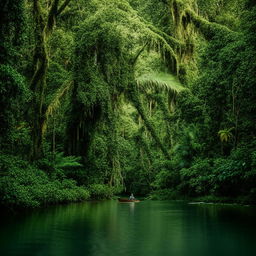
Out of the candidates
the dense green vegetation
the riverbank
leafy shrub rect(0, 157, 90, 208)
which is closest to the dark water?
leafy shrub rect(0, 157, 90, 208)

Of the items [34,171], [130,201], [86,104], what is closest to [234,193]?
[130,201]

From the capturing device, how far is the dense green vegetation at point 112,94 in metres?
13.9

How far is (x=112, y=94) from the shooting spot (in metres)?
21.8

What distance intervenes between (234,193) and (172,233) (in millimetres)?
12077

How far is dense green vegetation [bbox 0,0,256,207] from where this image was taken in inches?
547

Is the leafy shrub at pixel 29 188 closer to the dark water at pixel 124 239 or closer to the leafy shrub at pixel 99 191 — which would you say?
the dark water at pixel 124 239

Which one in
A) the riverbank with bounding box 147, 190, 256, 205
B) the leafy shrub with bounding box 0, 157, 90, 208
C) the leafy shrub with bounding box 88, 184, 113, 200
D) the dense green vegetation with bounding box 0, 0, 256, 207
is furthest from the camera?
the leafy shrub with bounding box 88, 184, 113, 200

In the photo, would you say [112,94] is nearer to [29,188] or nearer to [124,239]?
[29,188]

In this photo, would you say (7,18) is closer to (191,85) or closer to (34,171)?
(34,171)

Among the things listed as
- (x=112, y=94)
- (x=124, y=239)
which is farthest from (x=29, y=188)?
(x=112, y=94)

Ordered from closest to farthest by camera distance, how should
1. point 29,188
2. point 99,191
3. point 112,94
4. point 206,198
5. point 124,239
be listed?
1. point 124,239
2. point 29,188
3. point 206,198
4. point 99,191
5. point 112,94

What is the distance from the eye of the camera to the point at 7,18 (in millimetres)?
11219

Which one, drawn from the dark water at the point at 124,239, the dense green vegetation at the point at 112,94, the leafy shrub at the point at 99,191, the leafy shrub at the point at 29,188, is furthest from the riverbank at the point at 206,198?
the dark water at the point at 124,239

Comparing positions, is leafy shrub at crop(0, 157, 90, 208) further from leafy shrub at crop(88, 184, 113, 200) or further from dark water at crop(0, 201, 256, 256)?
leafy shrub at crop(88, 184, 113, 200)
